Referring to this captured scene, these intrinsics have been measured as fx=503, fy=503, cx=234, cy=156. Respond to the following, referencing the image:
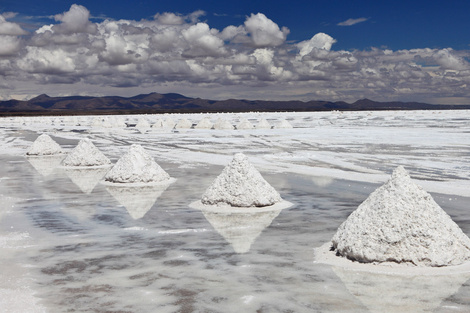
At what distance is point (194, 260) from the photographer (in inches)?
274

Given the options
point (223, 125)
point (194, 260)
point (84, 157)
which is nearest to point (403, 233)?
point (194, 260)

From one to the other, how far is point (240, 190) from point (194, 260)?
12.4 feet

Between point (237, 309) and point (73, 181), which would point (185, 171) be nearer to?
point (73, 181)

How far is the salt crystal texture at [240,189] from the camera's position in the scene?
10.6m

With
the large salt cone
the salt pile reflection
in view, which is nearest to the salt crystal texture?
the large salt cone

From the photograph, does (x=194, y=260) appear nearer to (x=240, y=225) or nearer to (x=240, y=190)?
(x=240, y=225)

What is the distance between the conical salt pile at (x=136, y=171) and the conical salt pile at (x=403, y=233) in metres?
8.28

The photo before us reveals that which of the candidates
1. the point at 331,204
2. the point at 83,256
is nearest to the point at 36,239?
the point at 83,256

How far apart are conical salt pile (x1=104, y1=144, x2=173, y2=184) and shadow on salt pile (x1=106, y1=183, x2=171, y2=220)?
433 mm

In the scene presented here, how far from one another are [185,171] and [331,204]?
7318 millimetres

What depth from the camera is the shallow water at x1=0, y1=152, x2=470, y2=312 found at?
5.40 metres

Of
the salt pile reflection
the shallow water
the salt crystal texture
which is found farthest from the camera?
the salt pile reflection

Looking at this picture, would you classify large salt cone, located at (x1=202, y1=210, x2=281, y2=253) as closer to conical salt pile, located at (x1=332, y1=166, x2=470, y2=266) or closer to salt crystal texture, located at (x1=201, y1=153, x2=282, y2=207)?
salt crystal texture, located at (x1=201, y1=153, x2=282, y2=207)

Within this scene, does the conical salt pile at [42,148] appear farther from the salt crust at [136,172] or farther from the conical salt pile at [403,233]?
the conical salt pile at [403,233]
